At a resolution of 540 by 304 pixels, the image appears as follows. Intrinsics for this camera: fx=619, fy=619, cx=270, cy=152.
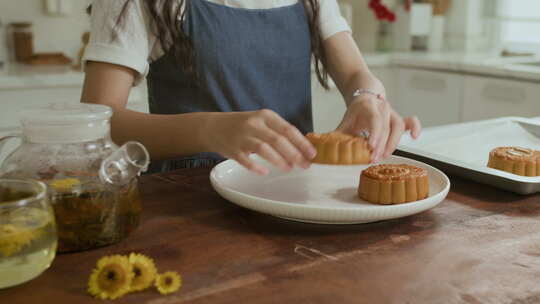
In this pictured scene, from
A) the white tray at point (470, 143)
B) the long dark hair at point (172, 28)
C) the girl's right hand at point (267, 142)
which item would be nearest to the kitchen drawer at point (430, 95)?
the white tray at point (470, 143)

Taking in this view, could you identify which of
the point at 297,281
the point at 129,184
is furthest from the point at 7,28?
the point at 297,281

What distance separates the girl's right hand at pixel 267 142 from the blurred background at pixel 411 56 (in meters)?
1.73

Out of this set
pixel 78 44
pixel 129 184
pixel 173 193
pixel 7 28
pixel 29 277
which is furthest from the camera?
pixel 78 44

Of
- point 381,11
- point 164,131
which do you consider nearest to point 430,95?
point 381,11

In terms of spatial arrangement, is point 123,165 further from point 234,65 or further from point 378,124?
point 234,65

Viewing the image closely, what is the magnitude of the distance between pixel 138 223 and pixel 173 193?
189mm

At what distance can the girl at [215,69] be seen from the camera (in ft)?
3.39

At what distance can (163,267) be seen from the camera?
2.40ft

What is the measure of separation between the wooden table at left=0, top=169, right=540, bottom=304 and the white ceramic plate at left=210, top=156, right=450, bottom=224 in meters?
0.03

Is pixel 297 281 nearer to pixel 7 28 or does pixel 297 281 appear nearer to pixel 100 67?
pixel 100 67

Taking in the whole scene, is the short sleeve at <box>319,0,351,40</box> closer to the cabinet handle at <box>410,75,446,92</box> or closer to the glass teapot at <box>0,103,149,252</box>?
the glass teapot at <box>0,103,149,252</box>

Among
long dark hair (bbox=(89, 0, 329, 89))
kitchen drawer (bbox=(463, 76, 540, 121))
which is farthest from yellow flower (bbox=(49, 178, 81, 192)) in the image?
kitchen drawer (bbox=(463, 76, 540, 121))

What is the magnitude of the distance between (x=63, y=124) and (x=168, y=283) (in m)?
0.23

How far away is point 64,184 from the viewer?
75 cm
